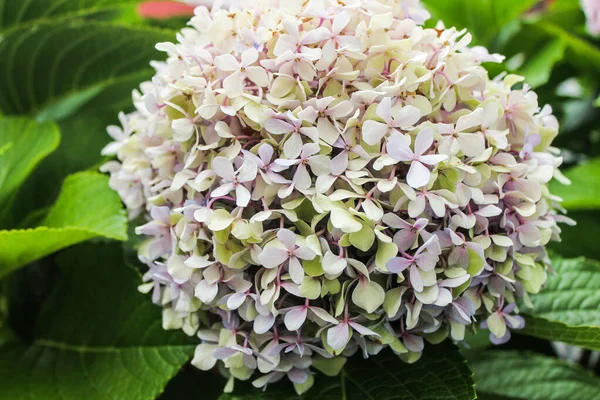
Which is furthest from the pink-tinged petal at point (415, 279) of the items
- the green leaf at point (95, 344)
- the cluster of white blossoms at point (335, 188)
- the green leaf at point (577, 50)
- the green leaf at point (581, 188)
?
the green leaf at point (577, 50)

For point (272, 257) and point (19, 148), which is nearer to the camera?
point (272, 257)

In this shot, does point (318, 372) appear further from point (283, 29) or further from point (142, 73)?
point (142, 73)

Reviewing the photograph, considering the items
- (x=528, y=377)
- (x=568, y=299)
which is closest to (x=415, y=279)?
(x=568, y=299)

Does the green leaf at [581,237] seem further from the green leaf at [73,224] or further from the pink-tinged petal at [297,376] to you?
the green leaf at [73,224]

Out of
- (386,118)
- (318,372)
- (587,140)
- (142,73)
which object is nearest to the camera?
(386,118)

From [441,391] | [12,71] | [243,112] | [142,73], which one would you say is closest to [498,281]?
[441,391]

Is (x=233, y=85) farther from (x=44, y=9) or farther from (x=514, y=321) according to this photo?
(x=44, y=9)
